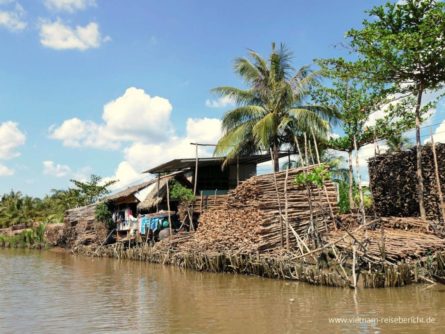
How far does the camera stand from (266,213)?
44.3ft

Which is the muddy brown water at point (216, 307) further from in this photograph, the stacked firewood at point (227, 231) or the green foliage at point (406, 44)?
the green foliage at point (406, 44)

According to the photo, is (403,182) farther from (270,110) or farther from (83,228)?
(83,228)

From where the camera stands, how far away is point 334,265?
11117mm

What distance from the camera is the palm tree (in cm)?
2042

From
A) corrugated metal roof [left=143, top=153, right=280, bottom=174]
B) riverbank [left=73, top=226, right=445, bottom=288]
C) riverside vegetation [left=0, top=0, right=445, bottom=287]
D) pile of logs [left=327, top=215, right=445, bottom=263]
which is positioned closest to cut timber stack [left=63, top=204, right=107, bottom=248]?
riverside vegetation [left=0, top=0, right=445, bottom=287]

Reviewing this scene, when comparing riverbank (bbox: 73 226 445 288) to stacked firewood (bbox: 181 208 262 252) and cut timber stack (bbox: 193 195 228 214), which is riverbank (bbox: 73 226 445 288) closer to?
stacked firewood (bbox: 181 208 262 252)

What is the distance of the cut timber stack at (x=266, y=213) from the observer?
13516 millimetres

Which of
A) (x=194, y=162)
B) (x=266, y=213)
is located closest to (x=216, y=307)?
(x=266, y=213)

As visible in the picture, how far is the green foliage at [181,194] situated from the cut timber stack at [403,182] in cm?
765

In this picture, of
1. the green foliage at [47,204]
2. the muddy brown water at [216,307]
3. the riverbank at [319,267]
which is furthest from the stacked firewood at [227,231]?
the green foliage at [47,204]

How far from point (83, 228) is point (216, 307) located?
20.7 m

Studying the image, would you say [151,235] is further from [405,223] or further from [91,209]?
[405,223]

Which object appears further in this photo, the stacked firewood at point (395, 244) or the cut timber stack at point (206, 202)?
the cut timber stack at point (206, 202)

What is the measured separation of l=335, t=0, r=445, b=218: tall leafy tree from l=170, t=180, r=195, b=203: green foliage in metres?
8.96
